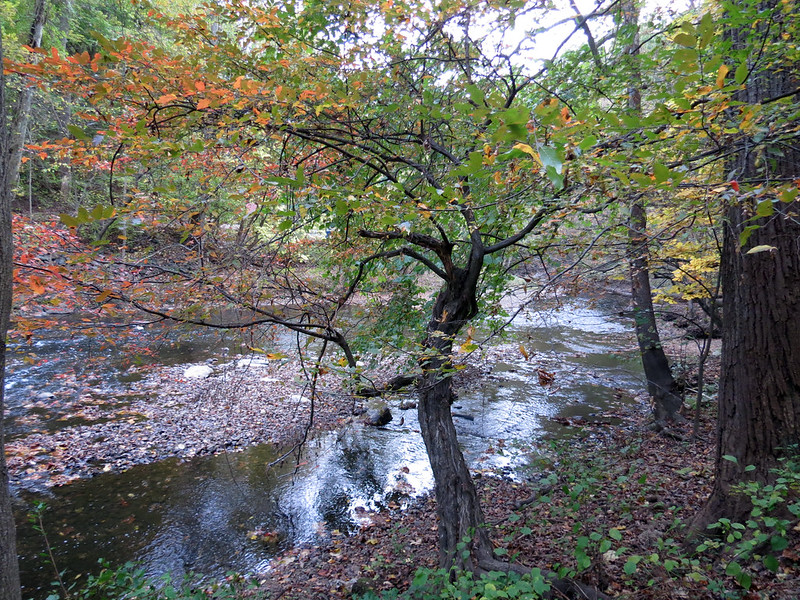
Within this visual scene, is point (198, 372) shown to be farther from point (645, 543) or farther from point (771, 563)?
point (771, 563)

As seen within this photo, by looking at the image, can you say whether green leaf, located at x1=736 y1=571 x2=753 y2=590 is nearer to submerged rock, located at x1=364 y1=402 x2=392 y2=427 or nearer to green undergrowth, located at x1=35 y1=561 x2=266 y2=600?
green undergrowth, located at x1=35 y1=561 x2=266 y2=600

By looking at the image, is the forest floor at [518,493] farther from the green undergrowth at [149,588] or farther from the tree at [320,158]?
the tree at [320,158]

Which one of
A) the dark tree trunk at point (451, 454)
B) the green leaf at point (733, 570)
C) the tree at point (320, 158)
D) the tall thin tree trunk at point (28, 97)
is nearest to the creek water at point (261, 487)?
the dark tree trunk at point (451, 454)

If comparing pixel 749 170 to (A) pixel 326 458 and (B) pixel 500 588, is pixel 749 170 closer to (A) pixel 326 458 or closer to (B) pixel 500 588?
(B) pixel 500 588

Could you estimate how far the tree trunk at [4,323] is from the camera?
2.43 m

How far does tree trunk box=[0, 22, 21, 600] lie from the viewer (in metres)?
2.43

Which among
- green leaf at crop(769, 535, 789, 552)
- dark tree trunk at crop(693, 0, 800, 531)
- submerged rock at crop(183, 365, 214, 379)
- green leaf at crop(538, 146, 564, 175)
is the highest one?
green leaf at crop(538, 146, 564, 175)

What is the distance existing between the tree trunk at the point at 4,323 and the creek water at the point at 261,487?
2061mm

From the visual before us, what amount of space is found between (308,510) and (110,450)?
4.13m

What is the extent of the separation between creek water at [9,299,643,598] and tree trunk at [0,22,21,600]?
2.06 m

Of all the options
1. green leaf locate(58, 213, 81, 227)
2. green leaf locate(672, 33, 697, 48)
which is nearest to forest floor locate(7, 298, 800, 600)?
green leaf locate(58, 213, 81, 227)

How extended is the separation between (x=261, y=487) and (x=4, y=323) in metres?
5.37

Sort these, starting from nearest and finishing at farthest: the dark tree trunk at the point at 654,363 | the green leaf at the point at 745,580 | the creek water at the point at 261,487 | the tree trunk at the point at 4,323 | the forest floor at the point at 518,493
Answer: the green leaf at the point at 745,580 < the tree trunk at the point at 4,323 < the forest floor at the point at 518,493 < the creek water at the point at 261,487 < the dark tree trunk at the point at 654,363

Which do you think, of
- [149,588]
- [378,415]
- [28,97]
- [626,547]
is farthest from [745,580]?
[28,97]
